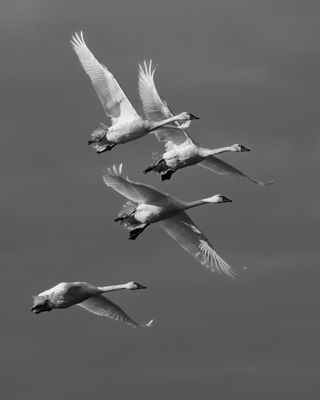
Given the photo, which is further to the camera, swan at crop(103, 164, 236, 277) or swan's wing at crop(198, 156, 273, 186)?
swan's wing at crop(198, 156, 273, 186)

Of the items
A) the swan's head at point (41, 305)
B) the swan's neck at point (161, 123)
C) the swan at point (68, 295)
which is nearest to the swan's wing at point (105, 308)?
the swan at point (68, 295)

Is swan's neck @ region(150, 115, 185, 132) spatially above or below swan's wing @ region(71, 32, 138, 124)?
below

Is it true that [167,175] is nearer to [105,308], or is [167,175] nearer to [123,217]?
[123,217]

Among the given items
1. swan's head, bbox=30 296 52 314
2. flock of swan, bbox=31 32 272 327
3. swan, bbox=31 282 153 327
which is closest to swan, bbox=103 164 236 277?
flock of swan, bbox=31 32 272 327

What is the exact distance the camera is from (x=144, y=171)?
60031 mm

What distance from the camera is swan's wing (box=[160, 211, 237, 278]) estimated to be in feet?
199

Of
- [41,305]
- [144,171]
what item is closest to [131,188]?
[144,171]

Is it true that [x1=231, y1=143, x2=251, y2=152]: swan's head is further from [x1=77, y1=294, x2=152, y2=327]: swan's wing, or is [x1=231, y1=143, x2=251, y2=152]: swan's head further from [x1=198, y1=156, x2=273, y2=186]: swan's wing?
[x1=77, y1=294, x2=152, y2=327]: swan's wing

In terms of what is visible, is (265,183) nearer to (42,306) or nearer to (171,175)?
(171,175)

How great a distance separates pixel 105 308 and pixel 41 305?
2802 millimetres

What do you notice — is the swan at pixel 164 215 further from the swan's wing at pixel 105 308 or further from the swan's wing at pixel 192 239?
the swan's wing at pixel 105 308

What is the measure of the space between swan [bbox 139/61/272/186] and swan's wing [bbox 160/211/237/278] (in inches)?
73.9

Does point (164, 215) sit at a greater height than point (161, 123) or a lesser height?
lesser

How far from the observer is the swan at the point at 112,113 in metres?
58.2
